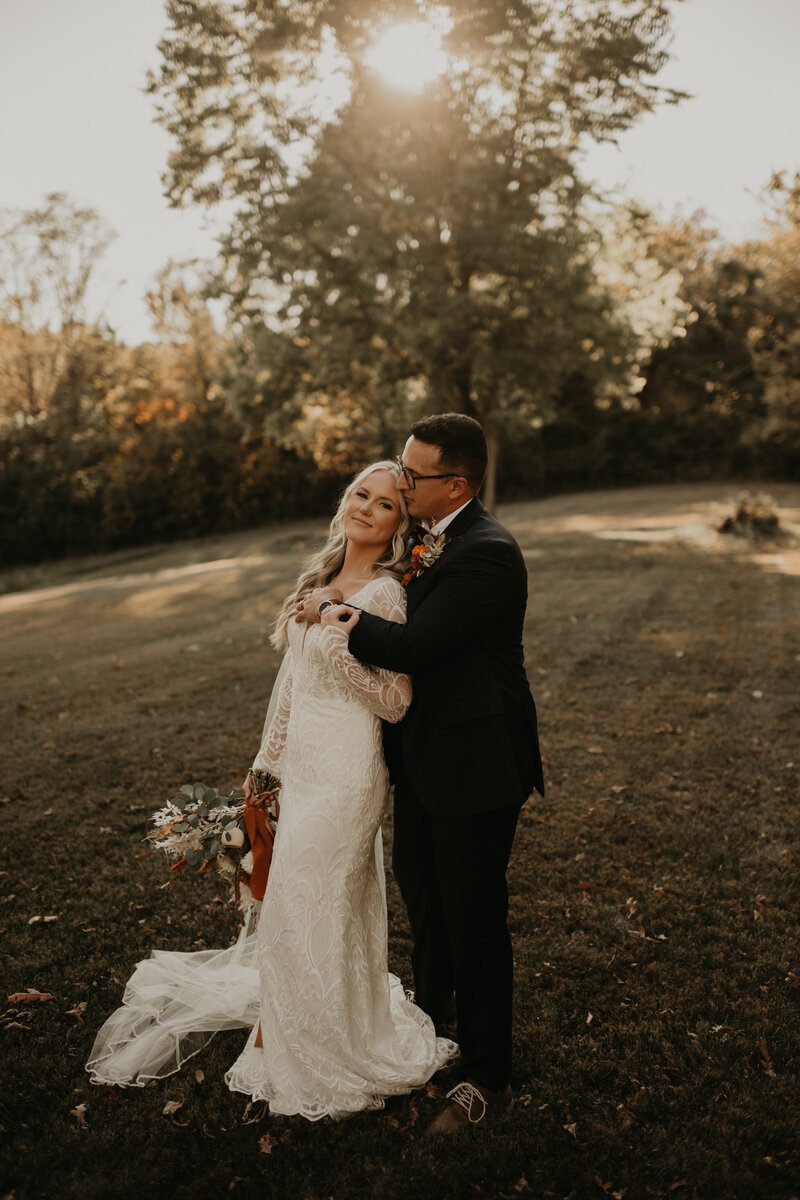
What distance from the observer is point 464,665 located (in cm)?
288

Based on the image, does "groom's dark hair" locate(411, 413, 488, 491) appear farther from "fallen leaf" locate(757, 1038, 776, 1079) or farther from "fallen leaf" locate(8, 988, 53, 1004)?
"fallen leaf" locate(8, 988, 53, 1004)

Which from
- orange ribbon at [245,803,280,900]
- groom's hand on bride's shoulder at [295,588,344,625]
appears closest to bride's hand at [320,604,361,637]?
groom's hand on bride's shoulder at [295,588,344,625]

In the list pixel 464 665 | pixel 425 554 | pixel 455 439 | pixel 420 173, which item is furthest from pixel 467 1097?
pixel 420 173

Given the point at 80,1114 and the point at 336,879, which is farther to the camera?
the point at 80,1114

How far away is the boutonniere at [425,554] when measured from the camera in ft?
9.62

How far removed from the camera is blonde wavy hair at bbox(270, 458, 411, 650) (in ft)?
10.5

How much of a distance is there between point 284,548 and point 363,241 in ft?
32.9

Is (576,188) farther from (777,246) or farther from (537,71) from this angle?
(777,246)

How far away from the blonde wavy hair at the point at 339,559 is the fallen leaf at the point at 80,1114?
2044 millimetres

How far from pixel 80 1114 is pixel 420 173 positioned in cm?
1603

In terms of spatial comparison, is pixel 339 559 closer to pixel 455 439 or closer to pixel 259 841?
pixel 455 439

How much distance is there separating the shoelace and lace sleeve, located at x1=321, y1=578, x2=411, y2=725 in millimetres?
1526

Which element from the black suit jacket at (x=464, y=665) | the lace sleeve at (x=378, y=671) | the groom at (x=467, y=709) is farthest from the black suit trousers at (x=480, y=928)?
the lace sleeve at (x=378, y=671)

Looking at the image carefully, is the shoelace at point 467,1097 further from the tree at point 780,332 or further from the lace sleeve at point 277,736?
the tree at point 780,332
